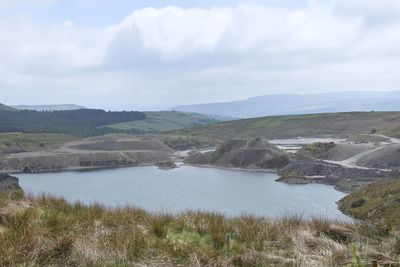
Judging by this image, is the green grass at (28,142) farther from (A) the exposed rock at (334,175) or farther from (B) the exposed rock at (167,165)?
(A) the exposed rock at (334,175)

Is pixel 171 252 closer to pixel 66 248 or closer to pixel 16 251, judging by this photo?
pixel 66 248

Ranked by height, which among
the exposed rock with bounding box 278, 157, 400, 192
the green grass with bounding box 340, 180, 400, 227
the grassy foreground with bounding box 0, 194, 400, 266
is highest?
the grassy foreground with bounding box 0, 194, 400, 266

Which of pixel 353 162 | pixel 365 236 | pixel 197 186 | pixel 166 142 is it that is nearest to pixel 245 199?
pixel 197 186

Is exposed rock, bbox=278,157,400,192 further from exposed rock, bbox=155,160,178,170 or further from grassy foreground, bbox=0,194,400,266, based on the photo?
grassy foreground, bbox=0,194,400,266

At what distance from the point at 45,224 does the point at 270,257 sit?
3969mm

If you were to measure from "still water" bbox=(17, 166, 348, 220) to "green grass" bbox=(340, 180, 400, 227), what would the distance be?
2288 mm

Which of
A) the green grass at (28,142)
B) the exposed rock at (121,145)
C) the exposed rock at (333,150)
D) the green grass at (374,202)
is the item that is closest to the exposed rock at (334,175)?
the green grass at (374,202)

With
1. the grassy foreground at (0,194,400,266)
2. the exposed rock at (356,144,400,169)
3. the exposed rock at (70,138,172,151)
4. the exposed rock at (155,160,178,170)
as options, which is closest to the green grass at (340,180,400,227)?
the exposed rock at (356,144,400,169)

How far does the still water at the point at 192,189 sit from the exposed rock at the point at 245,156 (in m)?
6.24

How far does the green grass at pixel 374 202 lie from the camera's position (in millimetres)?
51409

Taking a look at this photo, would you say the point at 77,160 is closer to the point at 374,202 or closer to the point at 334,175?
the point at 334,175

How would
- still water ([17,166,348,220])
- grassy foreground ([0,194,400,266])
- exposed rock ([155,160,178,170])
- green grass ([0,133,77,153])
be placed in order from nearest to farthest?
1. grassy foreground ([0,194,400,266])
2. still water ([17,166,348,220])
3. exposed rock ([155,160,178,170])
4. green grass ([0,133,77,153])

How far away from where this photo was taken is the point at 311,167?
98.8 meters

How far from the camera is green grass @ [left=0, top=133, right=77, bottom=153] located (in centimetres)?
15346
